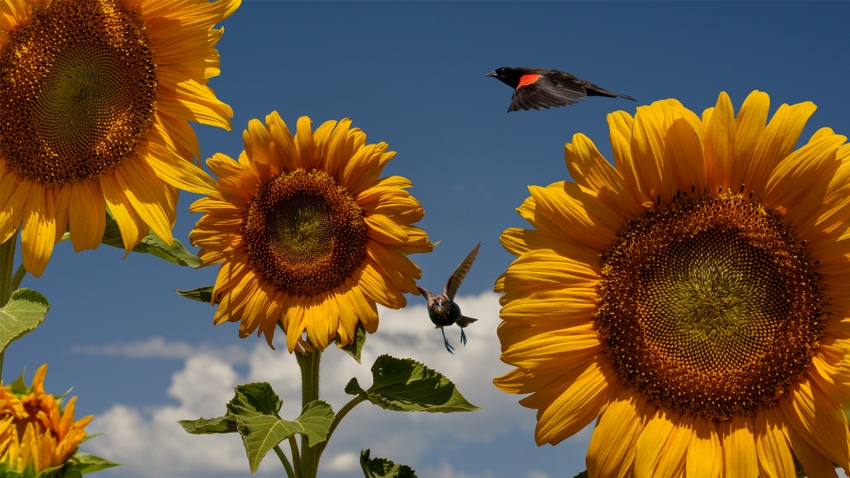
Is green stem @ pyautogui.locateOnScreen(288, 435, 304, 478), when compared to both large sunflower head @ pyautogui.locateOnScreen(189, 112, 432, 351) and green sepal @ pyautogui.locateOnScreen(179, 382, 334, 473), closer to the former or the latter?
green sepal @ pyautogui.locateOnScreen(179, 382, 334, 473)

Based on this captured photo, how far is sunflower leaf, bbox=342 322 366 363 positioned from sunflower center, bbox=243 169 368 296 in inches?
14.5

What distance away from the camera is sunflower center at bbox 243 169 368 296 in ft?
19.9

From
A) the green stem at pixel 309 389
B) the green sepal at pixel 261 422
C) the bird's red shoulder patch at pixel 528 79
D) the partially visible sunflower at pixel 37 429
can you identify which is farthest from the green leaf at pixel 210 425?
the bird's red shoulder patch at pixel 528 79

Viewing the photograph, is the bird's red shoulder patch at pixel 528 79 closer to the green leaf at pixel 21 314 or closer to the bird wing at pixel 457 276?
the bird wing at pixel 457 276

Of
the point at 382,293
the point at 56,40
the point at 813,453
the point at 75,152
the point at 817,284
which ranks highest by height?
the point at 56,40

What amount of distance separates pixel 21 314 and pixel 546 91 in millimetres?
3631

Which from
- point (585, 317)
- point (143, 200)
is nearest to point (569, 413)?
point (585, 317)

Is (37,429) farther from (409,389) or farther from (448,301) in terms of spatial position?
(448,301)

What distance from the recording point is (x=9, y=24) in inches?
198

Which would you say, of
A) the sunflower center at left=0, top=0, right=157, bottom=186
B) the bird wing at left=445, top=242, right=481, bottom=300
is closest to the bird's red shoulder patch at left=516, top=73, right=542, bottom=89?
the bird wing at left=445, top=242, right=481, bottom=300

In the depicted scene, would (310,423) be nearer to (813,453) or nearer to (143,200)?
(143,200)

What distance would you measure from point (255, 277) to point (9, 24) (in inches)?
79.8

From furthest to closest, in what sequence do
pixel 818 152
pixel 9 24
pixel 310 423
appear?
1. pixel 310 423
2. pixel 9 24
3. pixel 818 152

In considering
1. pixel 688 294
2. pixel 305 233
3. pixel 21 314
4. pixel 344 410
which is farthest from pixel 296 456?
pixel 688 294
